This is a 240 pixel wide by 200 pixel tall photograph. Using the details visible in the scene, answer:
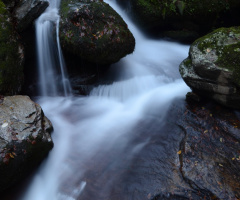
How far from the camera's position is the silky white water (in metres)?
3.63

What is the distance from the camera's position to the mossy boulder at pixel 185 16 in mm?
7637

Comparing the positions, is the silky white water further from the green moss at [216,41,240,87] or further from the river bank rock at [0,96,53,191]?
the green moss at [216,41,240,87]

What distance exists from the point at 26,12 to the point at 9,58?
137cm

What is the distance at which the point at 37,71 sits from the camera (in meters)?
5.98

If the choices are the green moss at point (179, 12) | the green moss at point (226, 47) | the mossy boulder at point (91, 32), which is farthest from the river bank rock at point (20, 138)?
the green moss at point (179, 12)

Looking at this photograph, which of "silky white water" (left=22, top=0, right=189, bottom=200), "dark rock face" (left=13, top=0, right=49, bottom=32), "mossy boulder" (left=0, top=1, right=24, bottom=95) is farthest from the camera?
"dark rock face" (left=13, top=0, right=49, bottom=32)

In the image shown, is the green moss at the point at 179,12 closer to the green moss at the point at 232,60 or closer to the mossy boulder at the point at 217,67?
the mossy boulder at the point at 217,67

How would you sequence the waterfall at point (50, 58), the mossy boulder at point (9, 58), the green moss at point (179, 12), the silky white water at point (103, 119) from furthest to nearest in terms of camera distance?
the green moss at point (179, 12) → the waterfall at point (50, 58) → the mossy boulder at point (9, 58) → the silky white water at point (103, 119)

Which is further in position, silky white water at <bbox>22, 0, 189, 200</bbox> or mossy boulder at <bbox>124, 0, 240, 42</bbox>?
mossy boulder at <bbox>124, 0, 240, 42</bbox>

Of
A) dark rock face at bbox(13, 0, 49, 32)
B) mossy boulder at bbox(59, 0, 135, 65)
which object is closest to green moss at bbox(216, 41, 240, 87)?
mossy boulder at bbox(59, 0, 135, 65)

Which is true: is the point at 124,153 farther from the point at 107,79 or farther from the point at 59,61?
the point at 59,61

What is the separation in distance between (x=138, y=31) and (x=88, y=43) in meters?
3.60

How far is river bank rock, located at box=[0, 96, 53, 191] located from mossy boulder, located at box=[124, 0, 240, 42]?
5.55 metres

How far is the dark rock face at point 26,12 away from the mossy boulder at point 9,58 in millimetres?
258
